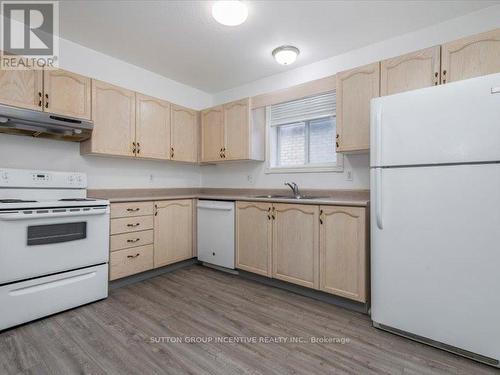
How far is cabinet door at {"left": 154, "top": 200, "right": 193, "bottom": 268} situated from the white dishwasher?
15 centimetres

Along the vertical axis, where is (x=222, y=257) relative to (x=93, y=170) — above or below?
below

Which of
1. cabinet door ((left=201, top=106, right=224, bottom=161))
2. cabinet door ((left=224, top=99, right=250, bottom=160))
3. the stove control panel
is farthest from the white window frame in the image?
the stove control panel

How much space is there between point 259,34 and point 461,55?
66.1 inches

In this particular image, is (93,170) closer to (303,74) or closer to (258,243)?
(258,243)

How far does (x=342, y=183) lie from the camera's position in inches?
108

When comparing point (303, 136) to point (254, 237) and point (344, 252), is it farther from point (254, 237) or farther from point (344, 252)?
point (344, 252)

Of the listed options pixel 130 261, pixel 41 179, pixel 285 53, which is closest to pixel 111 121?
pixel 41 179

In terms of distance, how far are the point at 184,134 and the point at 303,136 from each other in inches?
64.4

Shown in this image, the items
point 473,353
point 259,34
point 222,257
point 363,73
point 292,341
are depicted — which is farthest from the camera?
point 222,257

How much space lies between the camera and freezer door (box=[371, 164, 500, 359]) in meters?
1.50

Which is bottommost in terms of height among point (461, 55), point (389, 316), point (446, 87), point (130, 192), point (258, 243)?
point (389, 316)

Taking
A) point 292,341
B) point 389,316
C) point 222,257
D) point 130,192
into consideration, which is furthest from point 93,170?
point 389,316

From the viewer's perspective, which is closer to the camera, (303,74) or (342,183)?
(342,183)

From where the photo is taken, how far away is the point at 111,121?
274cm
